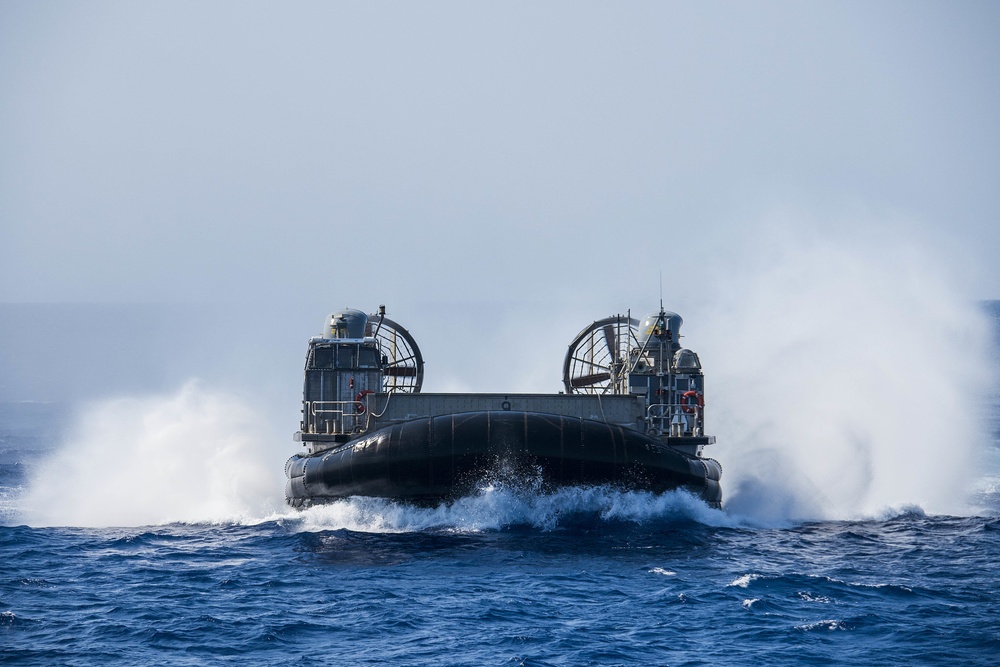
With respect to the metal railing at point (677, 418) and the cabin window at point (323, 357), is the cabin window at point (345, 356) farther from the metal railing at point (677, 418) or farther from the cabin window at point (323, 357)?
the metal railing at point (677, 418)

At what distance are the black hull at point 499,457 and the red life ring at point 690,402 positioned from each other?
3.52 metres

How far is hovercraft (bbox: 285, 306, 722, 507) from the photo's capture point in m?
24.8

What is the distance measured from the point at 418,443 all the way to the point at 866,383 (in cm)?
1812

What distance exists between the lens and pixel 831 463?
3216 centimetres

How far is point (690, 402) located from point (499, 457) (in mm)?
7119

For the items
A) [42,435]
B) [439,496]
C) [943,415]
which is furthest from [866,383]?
[42,435]

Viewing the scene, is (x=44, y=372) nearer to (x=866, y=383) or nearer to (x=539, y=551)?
(x=866, y=383)

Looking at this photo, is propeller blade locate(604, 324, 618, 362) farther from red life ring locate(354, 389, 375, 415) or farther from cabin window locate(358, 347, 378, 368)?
red life ring locate(354, 389, 375, 415)

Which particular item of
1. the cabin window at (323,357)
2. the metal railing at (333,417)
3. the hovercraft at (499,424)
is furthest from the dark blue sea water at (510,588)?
the cabin window at (323,357)

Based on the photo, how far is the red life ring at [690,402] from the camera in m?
29.4

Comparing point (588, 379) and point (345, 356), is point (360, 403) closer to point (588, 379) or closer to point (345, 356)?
point (345, 356)

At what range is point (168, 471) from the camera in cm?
3306

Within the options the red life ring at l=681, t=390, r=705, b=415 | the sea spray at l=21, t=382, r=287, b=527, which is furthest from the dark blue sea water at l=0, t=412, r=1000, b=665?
the red life ring at l=681, t=390, r=705, b=415

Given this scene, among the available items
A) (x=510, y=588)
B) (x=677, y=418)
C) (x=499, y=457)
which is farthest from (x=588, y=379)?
(x=510, y=588)
